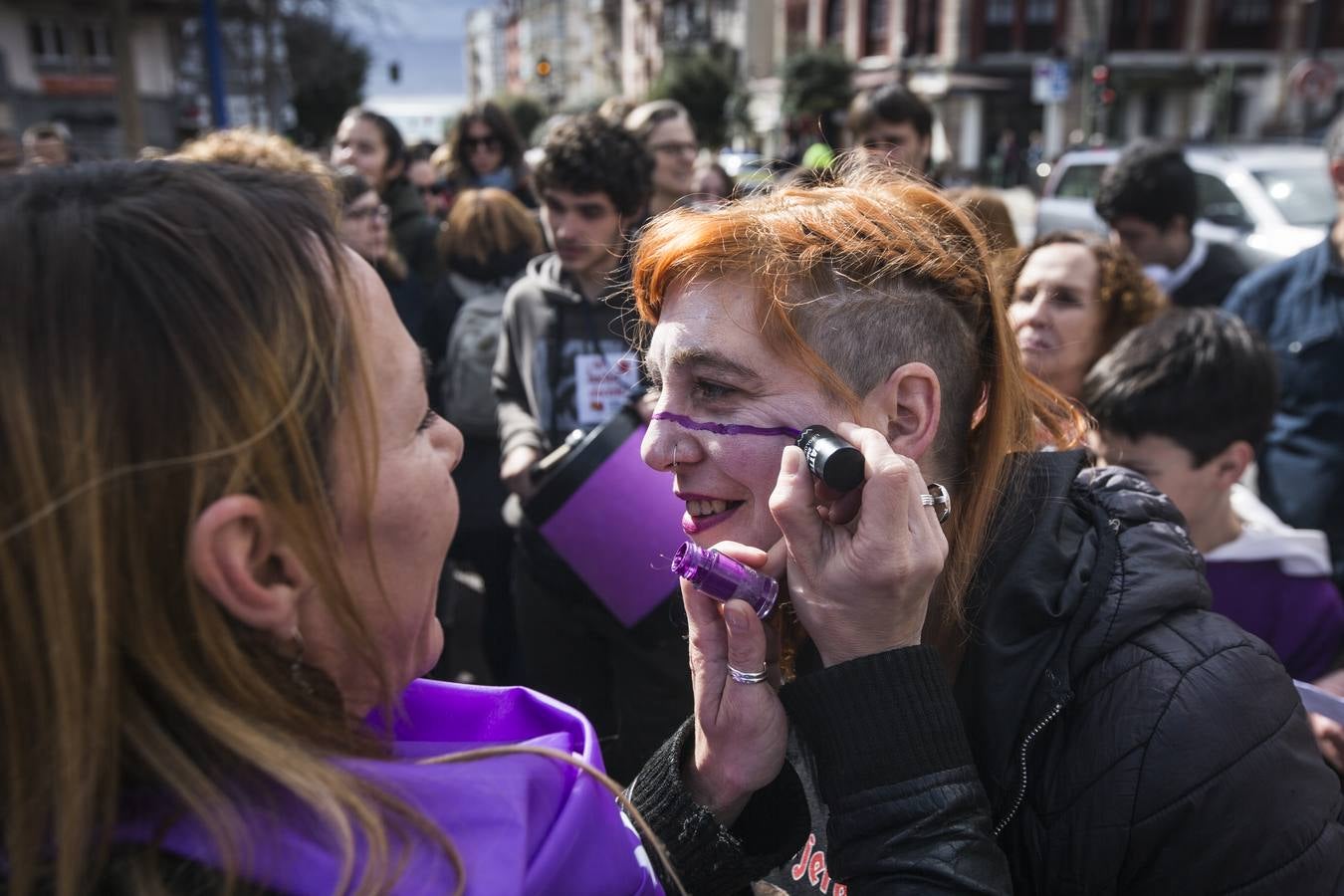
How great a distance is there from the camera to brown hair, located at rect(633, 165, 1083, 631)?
1529 mm

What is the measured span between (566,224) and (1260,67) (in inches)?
1655

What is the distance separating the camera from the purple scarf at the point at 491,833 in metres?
0.81

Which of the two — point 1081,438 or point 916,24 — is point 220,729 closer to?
point 1081,438

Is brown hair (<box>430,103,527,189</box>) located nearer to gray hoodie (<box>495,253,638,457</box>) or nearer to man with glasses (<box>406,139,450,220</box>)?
man with glasses (<box>406,139,450,220</box>)

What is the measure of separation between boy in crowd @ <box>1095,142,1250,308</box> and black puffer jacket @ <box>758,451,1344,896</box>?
3.13 m

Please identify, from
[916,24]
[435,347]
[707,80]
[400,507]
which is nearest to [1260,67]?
[916,24]

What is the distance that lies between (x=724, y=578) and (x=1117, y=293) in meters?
2.17

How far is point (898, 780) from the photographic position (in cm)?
121

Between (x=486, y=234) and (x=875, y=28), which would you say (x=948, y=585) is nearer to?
(x=486, y=234)

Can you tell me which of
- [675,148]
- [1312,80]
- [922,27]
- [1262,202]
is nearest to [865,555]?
[675,148]

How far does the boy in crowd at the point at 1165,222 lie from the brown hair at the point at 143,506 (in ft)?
13.1

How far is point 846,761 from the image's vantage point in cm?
124

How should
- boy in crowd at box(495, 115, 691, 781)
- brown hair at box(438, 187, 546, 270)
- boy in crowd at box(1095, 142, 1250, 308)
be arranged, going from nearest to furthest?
boy in crowd at box(495, 115, 691, 781), boy in crowd at box(1095, 142, 1250, 308), brown hair at box(438, 187, 546, 270)

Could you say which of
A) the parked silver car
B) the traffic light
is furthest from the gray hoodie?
the traffic light
